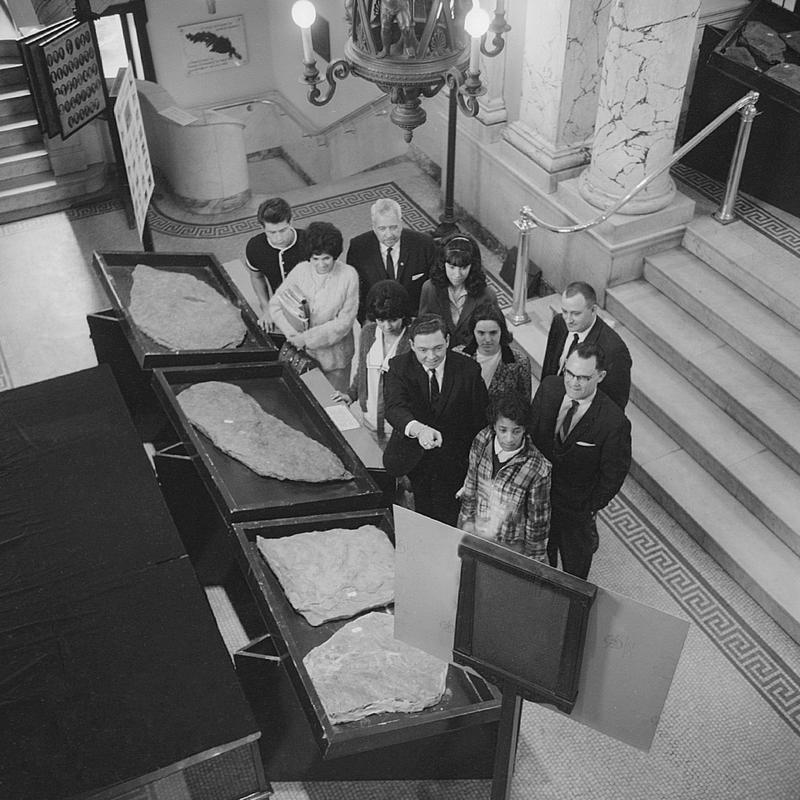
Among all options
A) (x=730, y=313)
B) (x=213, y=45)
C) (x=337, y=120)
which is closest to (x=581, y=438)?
(x=730, y=313)

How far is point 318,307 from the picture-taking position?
587 cm

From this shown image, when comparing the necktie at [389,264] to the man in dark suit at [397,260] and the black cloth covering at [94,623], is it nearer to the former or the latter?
the man in dark suit at [397,260]

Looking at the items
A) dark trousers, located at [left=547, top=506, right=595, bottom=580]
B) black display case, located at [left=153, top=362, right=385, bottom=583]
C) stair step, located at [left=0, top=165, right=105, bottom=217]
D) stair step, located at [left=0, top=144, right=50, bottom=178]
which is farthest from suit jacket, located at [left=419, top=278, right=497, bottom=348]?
stair step, located at [left=0, top=144, right=50, bottom=178]

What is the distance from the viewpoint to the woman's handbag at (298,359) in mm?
5984

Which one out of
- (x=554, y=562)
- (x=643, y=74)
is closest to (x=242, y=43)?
(x=643, y=74)

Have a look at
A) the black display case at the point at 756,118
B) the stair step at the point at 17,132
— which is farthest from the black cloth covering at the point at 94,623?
the stair step at the point at 17,132

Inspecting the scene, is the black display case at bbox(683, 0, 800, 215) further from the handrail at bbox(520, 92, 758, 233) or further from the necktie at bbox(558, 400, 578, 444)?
the necktie at bbox(558, 400, 578, 444)

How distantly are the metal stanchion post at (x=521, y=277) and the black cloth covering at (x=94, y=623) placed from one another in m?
3.04

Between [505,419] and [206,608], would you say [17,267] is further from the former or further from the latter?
[505,419]

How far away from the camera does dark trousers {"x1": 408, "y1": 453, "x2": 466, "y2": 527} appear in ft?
17.2

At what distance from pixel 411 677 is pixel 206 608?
3.40 ft

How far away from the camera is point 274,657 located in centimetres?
425

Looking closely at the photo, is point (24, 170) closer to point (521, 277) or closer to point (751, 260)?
point (521, 277)

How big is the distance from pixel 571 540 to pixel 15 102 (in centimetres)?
777
